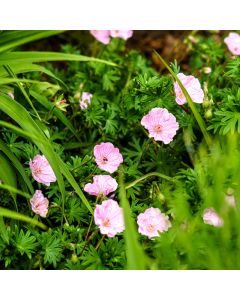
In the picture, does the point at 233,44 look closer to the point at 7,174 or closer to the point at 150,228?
the point at 150,228

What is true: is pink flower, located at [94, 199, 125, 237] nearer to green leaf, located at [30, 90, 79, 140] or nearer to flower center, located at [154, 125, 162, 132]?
flower center, located at [154, 125, 162, 132]

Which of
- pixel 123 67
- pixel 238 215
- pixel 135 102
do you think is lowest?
pixel 238 215

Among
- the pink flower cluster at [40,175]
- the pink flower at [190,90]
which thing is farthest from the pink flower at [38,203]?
the pink flower at [190,90]

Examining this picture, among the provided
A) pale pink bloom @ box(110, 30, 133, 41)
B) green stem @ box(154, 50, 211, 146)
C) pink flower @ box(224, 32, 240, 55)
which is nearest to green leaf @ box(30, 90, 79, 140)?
green stem @ box(154, 50, 211, 146)

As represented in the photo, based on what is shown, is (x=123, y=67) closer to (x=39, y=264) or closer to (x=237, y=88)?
(x=237, y=88)

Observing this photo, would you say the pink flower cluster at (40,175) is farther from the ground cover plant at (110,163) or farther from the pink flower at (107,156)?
the pink flower at (107,156)

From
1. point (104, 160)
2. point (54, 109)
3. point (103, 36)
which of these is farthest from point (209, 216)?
point (103, 36)

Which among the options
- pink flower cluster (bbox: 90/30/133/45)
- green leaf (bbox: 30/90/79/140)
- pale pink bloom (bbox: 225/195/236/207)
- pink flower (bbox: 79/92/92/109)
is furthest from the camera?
pink flower cluster (bbox: 90/30/133/45)

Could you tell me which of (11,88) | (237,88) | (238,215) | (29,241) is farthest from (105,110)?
(238,215)
